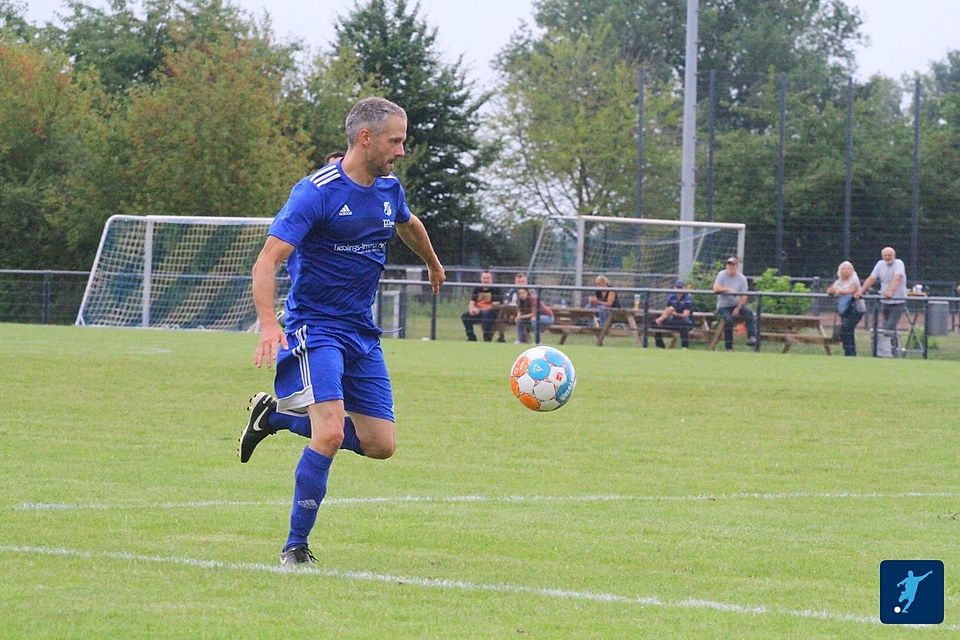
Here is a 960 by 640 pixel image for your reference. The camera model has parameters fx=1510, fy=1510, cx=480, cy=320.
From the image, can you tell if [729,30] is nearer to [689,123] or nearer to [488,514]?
[689,123]

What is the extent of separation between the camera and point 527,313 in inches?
974

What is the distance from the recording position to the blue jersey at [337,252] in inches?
262

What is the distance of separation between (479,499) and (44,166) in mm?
30919

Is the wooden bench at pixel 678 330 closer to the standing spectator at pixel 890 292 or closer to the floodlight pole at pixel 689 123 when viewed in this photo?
the standing spectator at pixel 890 292

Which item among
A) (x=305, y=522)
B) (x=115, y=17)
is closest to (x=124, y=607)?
(x=305, y=522)

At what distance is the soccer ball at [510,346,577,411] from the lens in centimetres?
820

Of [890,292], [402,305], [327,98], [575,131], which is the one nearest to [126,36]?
[327,98]

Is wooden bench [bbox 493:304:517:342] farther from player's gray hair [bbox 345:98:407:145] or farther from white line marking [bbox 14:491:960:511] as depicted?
player's gray hair [bbox 345:98:407:145]

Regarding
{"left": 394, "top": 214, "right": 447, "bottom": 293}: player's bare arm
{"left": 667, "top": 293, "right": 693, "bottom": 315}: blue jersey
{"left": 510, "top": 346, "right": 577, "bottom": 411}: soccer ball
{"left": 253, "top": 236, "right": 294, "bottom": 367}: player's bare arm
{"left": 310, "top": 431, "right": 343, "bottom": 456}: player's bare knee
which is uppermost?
{"left": 394, "top": 214, "right": 447, "bottom": 293}: player's bare arm

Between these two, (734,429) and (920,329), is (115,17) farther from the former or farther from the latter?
(734,429)

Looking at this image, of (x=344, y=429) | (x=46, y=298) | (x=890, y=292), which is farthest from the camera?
(x=46, y=298)

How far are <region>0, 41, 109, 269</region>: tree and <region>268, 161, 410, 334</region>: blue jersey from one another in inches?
1125

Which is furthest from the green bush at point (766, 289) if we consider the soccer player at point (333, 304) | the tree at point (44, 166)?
the soccer player at point (333, 304)

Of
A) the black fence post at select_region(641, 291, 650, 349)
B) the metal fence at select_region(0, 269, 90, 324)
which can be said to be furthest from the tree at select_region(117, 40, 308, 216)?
the black fence post at select_region(641, 291, 650, 349)
